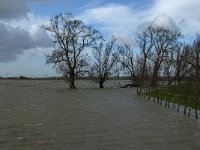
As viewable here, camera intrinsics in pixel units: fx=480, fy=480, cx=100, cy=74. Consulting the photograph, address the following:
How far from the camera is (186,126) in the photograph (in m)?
25.6

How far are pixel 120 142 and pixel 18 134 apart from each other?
529cm

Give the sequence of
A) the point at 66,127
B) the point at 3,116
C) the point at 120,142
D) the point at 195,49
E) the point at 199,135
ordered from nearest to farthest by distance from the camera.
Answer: the point at 120,142 < the point at 199,135 < the point at 66,127 < the point at 3,116 < the point at 195,49

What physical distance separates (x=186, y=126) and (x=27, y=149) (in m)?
10.2

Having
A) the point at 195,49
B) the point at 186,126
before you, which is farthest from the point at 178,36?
the point at 186,126

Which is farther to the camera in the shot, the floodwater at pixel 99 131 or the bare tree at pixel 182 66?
the bare tree at pixel 182 66

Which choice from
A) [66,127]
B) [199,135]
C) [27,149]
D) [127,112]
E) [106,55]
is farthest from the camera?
[106,55]

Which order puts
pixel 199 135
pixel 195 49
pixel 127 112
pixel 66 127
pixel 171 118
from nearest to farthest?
pixel 199 135, pixel 66 127, pixel 171 118, pixel 127 112, pixel 195 49

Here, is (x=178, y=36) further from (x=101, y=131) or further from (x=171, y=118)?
(x=101, y=131)

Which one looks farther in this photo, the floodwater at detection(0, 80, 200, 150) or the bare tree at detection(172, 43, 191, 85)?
the bare tree at detection(172, 43, 191, 85)

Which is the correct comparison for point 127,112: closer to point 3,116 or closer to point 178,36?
point 3,116

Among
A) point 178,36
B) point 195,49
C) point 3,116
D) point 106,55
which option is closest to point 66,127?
point 3,116

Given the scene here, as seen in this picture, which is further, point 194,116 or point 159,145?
point 194,116

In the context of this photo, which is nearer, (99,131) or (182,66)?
(99,131)

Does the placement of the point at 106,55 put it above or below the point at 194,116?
above
